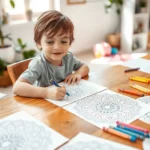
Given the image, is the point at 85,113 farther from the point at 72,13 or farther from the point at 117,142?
the point at 72,13

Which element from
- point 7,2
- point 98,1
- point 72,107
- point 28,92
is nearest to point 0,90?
point 7,2

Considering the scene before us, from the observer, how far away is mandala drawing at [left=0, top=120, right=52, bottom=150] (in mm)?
617

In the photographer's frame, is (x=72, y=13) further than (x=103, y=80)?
Yes

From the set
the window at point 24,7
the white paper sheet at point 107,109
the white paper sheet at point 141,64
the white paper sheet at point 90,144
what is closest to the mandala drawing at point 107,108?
the white paper sheet at point 107,109

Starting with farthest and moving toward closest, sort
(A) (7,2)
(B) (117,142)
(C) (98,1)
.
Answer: (C) (98,1)
(A) (7,2)
(B) (117,142)

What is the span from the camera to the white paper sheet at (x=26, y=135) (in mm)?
618

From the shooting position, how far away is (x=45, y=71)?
1.13 metres

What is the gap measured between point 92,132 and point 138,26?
380 centimetres

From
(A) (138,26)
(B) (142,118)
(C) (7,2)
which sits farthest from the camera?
(A) (138,26)

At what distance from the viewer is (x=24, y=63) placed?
48.4 inches

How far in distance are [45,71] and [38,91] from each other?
22 cm

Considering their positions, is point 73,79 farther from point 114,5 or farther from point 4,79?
point 114,5

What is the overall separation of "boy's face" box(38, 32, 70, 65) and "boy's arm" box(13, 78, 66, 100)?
0.20m

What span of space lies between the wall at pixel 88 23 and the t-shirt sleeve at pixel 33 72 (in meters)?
2.23
